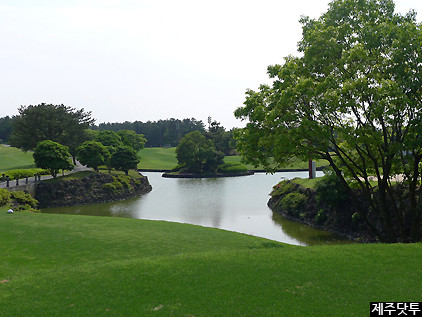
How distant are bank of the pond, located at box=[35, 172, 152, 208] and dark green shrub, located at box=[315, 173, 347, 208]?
30.1 metres

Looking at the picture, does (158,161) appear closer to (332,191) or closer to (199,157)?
(199,157)

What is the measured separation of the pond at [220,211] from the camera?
30453 mm

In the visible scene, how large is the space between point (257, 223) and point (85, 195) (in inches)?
993

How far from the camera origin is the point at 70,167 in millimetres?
50000

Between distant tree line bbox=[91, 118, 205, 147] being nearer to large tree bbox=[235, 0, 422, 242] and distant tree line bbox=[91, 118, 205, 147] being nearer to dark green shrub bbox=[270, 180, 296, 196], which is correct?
dark green shrub bbox=[270, 180, 296, 196]

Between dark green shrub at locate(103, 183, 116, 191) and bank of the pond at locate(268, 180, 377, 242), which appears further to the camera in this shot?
dark green shrub at locate(103, 183, 116, 191)

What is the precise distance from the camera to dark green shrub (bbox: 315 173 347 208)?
3050 centimetres

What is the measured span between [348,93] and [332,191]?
16.0 m

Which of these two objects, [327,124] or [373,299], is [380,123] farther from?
[373,299]

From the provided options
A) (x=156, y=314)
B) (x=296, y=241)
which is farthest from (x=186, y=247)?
(x=296, y=241)

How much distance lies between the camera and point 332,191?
30.6 m

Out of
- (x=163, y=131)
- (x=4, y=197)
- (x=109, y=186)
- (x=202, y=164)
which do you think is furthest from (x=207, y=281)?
(x=163, y=131)

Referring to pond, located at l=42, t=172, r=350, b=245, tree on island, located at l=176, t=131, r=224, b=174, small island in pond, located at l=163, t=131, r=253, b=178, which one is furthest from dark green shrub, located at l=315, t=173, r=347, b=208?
tree on island, located at l=176, t=131, r=224, b=174

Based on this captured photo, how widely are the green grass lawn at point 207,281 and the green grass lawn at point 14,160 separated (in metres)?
58.0
